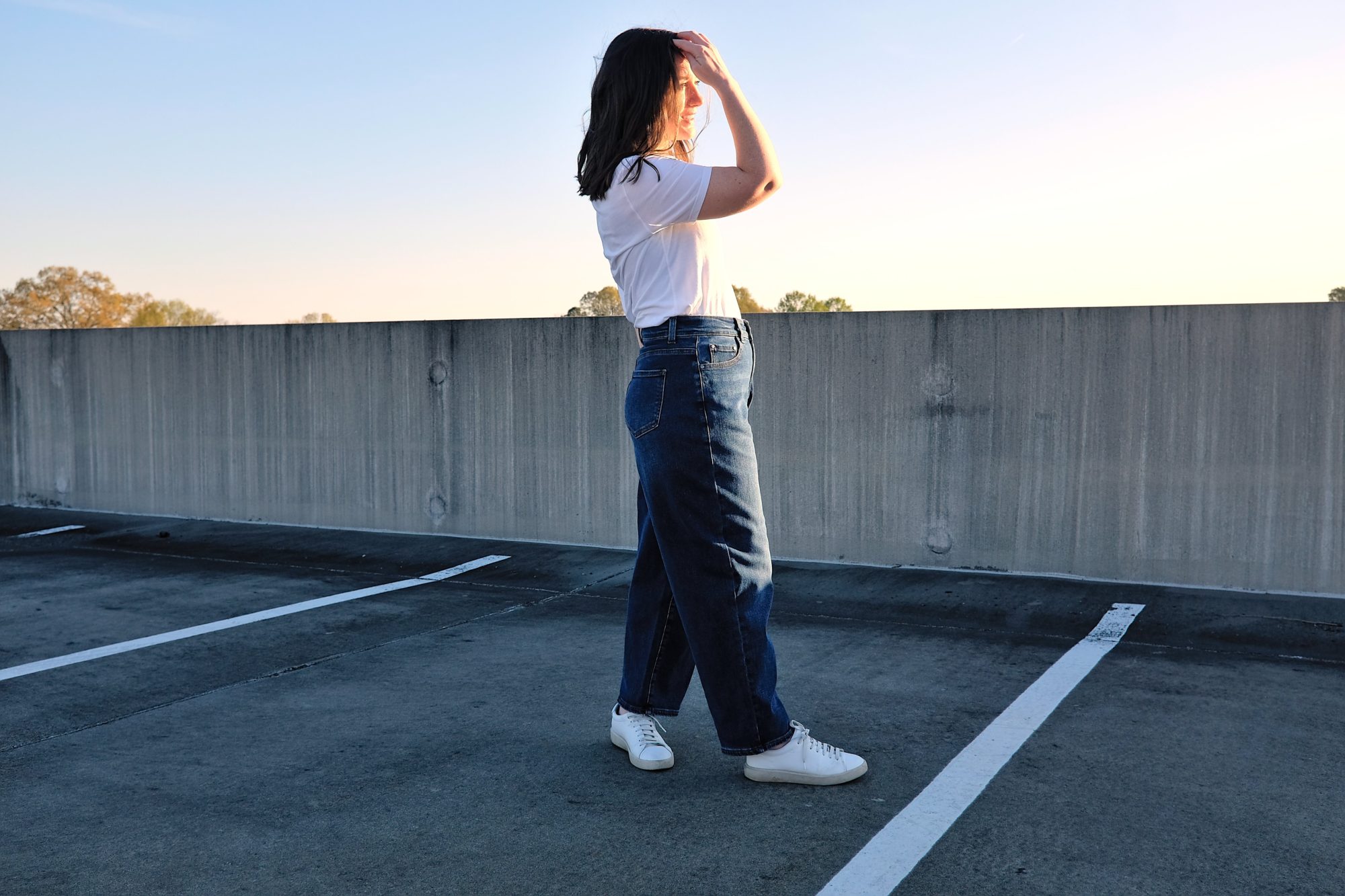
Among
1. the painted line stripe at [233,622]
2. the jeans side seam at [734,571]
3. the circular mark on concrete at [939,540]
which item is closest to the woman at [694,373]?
the jeans side seam at [734,571]

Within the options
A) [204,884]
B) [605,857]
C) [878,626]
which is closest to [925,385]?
[878,626]

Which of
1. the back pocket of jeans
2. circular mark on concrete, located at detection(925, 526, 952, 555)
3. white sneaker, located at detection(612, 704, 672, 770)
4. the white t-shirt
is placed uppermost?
the white t-shirt

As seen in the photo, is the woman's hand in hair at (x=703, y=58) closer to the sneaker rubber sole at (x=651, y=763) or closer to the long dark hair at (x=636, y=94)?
the long dark hair at (x=636, y=94)

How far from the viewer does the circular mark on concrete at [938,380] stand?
578 centimetres

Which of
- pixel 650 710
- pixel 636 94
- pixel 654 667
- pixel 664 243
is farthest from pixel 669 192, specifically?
pixel 650 710

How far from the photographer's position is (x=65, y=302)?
42688 millimetres

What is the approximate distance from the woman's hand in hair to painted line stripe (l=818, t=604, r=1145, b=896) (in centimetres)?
173

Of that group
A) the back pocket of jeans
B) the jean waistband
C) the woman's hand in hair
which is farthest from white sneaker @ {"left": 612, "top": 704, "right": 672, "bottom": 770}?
the woman's hand in hair

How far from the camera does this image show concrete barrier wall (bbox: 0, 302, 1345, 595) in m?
5.17

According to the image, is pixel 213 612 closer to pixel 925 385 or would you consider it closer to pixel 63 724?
pixel 63 724

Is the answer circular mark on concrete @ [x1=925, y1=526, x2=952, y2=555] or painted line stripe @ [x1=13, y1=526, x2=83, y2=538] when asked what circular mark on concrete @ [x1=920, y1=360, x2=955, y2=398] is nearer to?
circular mark on concrete @ [x1=925, y1=526, x2=952, y2=555]

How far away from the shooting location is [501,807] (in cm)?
252

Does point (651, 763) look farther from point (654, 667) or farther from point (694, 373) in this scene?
point (694, 373)

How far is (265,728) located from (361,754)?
1.42ft
